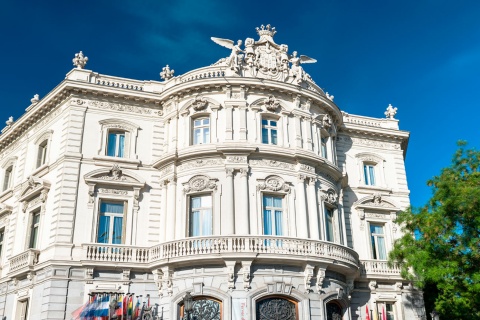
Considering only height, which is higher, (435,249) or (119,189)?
(119,189)

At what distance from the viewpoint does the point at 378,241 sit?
30.8 meters

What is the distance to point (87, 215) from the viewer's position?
25344mm

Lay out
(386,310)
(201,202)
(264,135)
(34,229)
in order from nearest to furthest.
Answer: (201,202), (34,229), (264,135), (386,310)

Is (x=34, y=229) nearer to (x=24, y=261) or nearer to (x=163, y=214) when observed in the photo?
(x=24, y=261)

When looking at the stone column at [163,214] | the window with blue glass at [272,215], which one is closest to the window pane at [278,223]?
the window with blue glass at [272,215]

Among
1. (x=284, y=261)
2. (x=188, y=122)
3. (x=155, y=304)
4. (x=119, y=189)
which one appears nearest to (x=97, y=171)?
(x=119, y=189)

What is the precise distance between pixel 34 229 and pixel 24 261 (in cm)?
218

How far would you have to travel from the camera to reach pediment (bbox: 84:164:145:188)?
2602 cm

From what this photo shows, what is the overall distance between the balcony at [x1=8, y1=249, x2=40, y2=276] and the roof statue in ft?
42.2

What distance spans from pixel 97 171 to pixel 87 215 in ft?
7.25

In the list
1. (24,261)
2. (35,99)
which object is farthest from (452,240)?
(35,99)

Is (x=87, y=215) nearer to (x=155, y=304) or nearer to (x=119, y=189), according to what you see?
(x=119, y=189)

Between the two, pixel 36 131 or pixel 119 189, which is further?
pixel 36 131

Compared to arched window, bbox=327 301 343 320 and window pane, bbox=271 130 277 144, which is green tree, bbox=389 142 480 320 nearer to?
arched window, bbox=327 301 343 320
